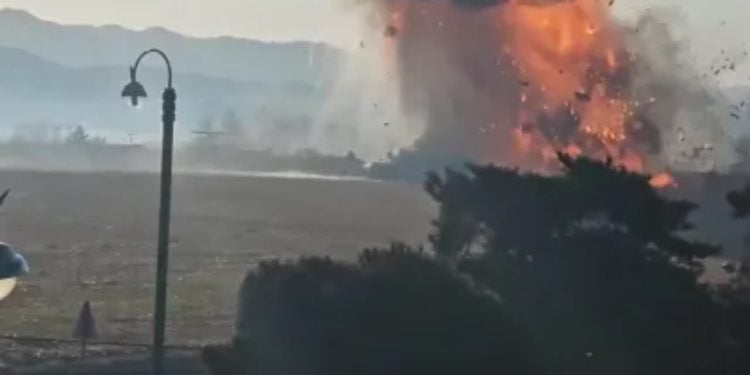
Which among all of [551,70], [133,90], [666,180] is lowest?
[133,90]

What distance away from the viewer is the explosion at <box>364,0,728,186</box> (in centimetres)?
7700

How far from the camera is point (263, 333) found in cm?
2080

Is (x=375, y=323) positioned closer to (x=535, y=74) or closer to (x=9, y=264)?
(x=9, y=264)

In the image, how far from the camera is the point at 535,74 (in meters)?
81.2

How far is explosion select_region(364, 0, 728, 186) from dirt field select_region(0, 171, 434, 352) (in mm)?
7314

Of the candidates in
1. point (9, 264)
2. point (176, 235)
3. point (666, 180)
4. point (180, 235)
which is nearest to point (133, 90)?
point (9, 264)

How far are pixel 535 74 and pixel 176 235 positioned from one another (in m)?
21.5

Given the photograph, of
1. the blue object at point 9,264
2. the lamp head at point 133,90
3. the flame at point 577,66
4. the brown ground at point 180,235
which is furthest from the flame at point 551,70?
the blue object at point 9,264

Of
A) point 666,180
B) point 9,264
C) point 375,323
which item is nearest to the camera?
point 9,264

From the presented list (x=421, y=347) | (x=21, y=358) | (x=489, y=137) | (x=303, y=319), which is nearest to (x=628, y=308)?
(x=421, y=347)

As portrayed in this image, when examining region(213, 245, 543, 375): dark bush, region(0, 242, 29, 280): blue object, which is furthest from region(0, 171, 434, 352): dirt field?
region(0, 242, 29, 280): blue object

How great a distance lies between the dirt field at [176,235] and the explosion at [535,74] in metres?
7.31

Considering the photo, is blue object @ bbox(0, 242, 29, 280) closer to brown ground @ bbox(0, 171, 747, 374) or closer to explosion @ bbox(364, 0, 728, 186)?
brown ground @ bbox(0, 171, 747, 374)

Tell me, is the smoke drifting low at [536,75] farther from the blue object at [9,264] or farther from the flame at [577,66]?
the blue object at [9,264]
